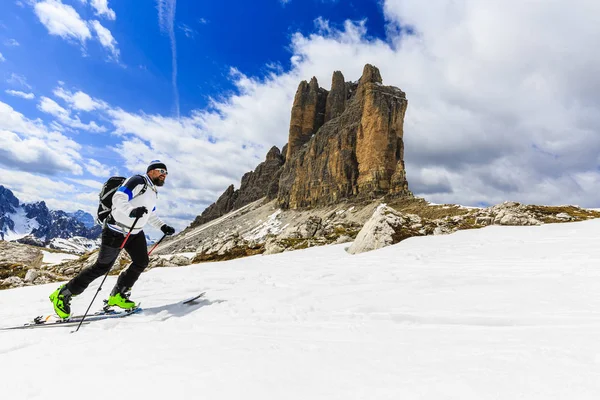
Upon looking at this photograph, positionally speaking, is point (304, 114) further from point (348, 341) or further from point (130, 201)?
point (348, 341)

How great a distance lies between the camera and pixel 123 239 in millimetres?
7051

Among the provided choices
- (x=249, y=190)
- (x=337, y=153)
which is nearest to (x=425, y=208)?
(x=337, y=153)

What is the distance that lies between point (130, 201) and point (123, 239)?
2.93ft

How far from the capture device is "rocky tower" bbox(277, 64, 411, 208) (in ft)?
325

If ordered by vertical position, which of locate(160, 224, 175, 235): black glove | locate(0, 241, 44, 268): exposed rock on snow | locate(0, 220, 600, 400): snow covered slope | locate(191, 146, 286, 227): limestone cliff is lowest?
locate(0, 220, 600, 400): snow covered slope

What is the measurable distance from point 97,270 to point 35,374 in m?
3.64

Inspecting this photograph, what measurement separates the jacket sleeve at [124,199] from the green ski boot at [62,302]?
6.72 ft

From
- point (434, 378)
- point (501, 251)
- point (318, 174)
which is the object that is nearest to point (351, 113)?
point (318, 174)

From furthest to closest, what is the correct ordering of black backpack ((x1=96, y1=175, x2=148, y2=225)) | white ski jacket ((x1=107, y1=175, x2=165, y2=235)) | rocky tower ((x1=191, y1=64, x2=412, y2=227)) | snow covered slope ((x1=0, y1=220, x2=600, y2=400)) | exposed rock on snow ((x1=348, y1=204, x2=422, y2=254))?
rocky tower ((x1=191, y1=64, x2=412, y2=227)), exposed rock on snow ((x1=348, y1=204, x2=422, y2=254)), black backpack ((x1=96, y1=175, x2=148, y2=225)), white ski jacket ((x1=107, y1=175, x2=165, y2=235)), snow covered slope ((x1=0, y1=220, x2=600, y2=400))

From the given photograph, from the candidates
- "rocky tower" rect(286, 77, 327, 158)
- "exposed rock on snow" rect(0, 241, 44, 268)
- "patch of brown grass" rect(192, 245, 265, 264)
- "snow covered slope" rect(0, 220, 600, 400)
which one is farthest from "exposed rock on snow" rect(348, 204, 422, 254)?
"rocky tower" rect(286, 77, 327, 158)

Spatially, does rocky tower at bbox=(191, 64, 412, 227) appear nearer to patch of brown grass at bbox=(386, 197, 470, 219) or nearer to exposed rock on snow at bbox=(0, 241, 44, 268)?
patch of brown grass at bbox=(386, 197, 470, 219)

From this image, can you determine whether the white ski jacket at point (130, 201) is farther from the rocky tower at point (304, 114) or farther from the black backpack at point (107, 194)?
the rocky tower at point (304, 114)

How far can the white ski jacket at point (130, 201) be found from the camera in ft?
22.2

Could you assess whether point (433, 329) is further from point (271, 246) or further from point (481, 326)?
point (271, 246)
